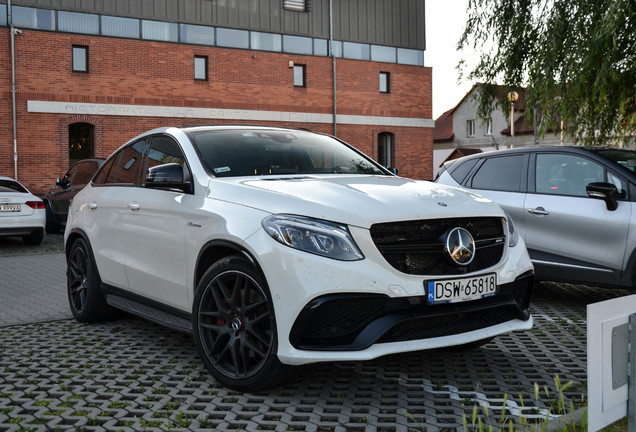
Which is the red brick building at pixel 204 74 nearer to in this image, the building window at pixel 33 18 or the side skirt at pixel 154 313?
the building window at pixel 33 18

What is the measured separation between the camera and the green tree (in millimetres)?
10375

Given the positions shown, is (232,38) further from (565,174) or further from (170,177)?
(170,177)

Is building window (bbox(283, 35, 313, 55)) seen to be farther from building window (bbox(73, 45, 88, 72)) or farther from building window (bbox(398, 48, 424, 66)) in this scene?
building window (bbox(73, 45, 88, 72))

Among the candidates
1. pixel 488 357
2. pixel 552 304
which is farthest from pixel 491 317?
pixel 552 304

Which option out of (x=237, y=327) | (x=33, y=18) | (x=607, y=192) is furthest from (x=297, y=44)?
(x=237, y=327)

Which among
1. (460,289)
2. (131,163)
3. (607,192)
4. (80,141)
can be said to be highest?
(80,141)

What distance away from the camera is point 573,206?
679 centimetres

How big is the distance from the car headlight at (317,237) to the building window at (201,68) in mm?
26458

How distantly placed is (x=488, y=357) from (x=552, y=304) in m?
2.49

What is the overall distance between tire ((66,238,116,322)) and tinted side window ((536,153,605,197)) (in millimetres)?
4351

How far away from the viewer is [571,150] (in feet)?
23.2

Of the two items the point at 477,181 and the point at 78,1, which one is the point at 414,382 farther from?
the point at 78,1

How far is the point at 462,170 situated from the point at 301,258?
15.4 feet

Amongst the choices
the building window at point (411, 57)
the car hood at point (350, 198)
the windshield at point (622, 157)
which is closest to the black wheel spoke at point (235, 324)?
the car hood at point (350, 198)
